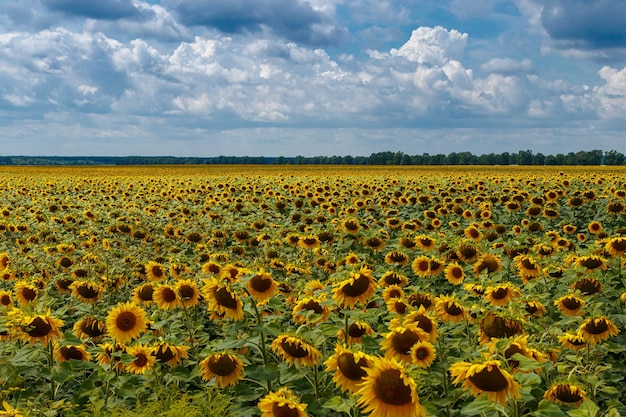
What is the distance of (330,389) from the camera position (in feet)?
11.7

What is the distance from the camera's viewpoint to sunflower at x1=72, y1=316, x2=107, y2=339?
477 centimetres

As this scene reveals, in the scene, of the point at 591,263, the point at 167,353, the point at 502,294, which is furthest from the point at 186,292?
the point at 591,263

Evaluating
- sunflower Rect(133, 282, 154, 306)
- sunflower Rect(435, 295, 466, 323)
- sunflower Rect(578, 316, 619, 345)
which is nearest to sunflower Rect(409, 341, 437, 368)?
sunflower Rect(435, 295, 466, 323)

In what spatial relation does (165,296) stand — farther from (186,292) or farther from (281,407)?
(281,407)

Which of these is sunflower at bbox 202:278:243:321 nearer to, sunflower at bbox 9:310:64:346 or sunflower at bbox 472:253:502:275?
sunflower at bbox 9:310:64:346

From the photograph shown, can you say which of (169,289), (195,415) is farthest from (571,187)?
(195,415)

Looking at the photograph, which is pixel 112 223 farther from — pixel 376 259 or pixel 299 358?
pixel 299 358

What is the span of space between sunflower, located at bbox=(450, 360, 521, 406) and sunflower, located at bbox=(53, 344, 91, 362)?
3.06 meters

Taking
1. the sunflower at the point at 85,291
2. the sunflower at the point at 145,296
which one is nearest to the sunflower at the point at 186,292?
the sunflower at the point at 145,296

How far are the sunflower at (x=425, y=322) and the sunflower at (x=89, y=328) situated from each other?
296cm

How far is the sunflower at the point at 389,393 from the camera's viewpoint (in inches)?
97.2

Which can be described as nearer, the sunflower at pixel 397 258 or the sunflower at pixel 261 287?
the sunflower at pixel 261 287

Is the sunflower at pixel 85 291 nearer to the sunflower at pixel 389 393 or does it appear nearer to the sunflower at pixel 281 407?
the sunflower at pixel 281 407

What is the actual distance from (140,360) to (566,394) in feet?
10.3
